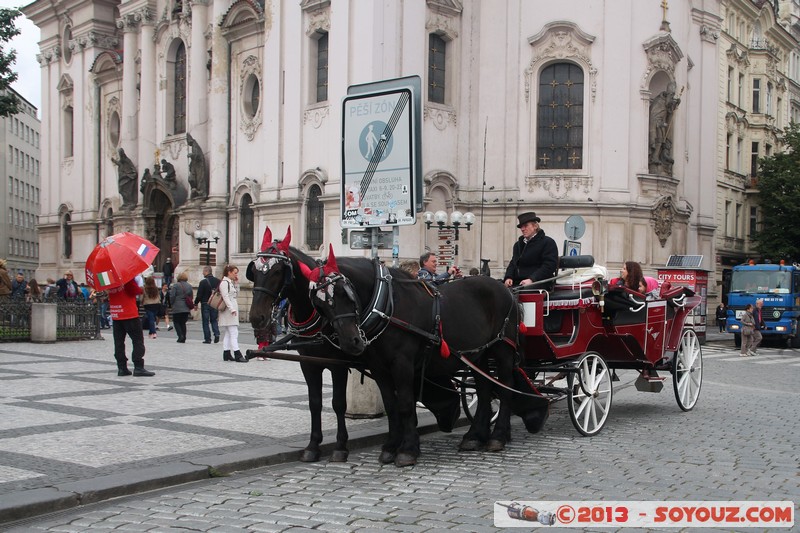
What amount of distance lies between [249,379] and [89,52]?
39.6m

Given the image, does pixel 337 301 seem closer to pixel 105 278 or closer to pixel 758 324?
pixel 105 278

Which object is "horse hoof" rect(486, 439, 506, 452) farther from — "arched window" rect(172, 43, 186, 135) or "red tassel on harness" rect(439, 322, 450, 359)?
"arched window" rect(172, 43, 186, 135)

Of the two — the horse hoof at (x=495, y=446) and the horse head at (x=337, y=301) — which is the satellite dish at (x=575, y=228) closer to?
the horse hoof at (x=495, y=446)

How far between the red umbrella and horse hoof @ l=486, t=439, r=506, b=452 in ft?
23.3

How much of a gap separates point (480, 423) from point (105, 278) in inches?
286

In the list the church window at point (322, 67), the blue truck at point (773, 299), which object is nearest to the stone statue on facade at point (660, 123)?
the blue truck at point (773, 299)

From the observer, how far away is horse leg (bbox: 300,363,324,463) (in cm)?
815

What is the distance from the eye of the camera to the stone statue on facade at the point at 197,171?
39.5 metres

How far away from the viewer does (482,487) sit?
7.04 meters

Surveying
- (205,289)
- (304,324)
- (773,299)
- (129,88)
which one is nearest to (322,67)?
(205,289)

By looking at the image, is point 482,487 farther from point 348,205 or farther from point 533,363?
point 348,205

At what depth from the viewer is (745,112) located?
168ft

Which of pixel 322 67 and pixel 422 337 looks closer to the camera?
pixel 422 337

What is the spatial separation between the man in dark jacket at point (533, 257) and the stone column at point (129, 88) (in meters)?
38.6
